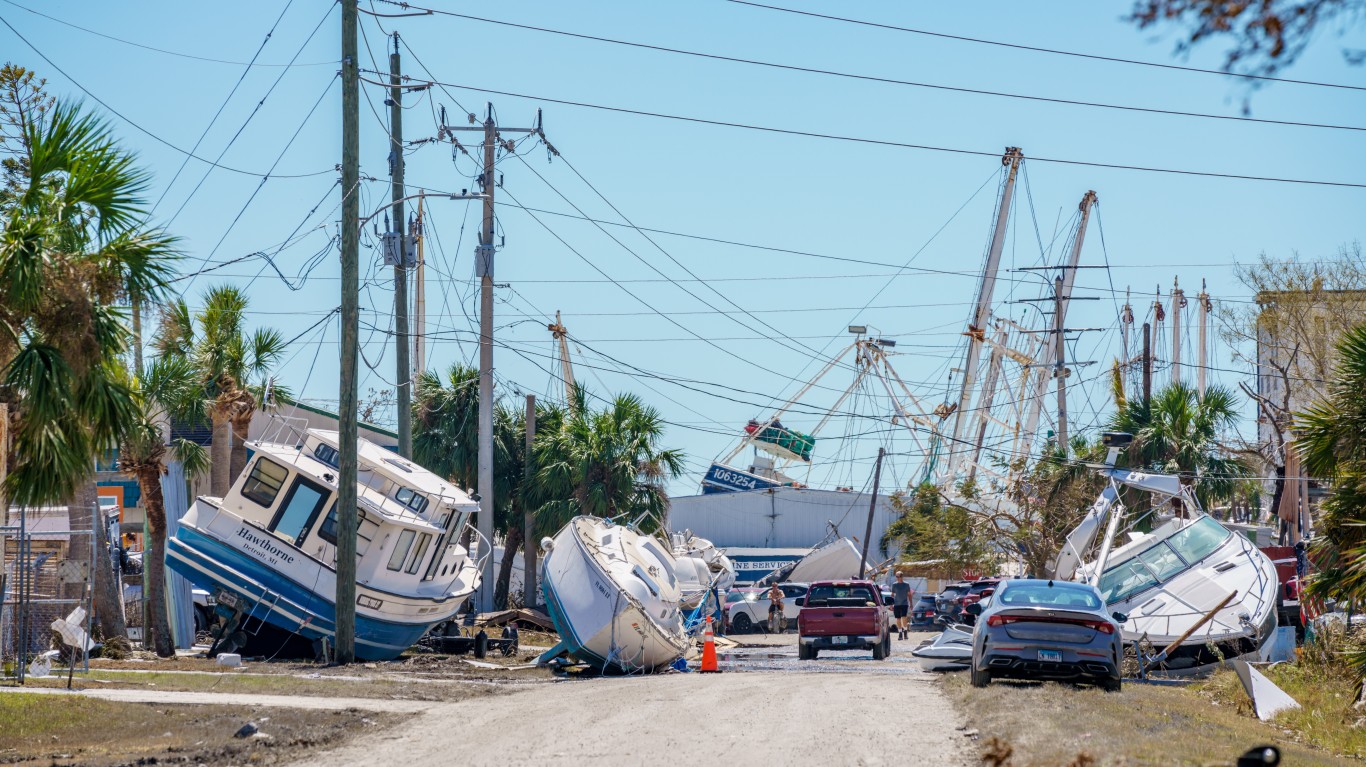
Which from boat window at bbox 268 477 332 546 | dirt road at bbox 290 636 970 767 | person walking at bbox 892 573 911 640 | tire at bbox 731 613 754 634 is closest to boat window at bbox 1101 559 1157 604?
dirt road at bbox 290 636 970 767

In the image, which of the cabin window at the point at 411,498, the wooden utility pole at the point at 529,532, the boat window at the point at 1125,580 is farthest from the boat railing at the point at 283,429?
the boat window at the point at 1125,580

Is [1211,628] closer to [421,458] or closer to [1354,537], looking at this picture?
[1354,537]

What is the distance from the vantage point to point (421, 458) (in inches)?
1674

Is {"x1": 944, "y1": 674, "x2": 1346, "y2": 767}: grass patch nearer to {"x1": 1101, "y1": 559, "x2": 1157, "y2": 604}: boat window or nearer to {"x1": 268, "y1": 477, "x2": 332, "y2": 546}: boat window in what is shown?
{"x1": 1101, "y1": 559, "x2": 1157, "y2": 604}: boat window

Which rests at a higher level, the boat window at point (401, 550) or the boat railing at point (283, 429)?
the boat railing at point (283, 429)

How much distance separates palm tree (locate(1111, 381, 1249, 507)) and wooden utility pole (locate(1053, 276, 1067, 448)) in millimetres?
5315

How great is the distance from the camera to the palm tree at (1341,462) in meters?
18.5

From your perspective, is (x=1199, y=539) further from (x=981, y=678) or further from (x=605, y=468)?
(x=605, y=468)

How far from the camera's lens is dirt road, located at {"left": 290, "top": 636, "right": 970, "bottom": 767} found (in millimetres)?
12609

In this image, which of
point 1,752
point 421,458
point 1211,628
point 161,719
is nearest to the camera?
point 1,752

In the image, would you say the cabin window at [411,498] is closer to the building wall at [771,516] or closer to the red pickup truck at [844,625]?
the red pickup truck at [844,625]

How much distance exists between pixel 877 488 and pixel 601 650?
35.2 metres

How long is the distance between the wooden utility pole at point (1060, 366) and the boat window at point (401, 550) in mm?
26176

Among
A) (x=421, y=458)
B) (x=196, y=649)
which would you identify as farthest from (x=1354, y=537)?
(x=421, y=458)
